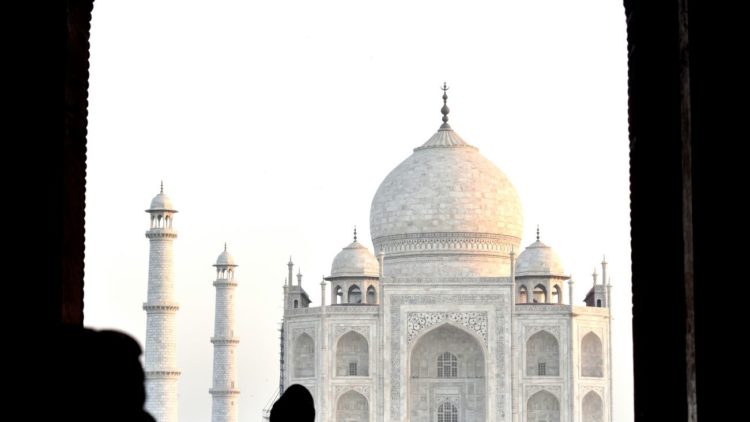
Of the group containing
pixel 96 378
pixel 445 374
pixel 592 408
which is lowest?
pixel 96 378

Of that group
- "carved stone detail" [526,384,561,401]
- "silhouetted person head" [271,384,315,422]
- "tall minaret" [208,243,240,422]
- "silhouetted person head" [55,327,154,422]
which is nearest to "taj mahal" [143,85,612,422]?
"carved stone detail" [526,384,561,401]

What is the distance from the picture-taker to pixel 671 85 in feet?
15.4

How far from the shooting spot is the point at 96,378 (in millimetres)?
2127

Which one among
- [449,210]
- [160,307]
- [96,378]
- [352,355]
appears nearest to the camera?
[96,378]

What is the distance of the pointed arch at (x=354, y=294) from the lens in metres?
36.8

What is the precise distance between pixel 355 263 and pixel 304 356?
275cm

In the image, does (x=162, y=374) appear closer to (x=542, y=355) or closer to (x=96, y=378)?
(x=542, y=355)

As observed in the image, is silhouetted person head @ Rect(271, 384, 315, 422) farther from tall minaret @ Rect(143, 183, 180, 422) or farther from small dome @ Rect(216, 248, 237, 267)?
small dome @ Rect(216, 248, 237, 267)

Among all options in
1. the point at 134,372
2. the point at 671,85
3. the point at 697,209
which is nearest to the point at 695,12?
the point at 697,209

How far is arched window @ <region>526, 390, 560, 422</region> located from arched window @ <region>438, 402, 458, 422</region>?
68.7 inches

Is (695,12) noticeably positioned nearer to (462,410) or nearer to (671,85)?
(671,85)

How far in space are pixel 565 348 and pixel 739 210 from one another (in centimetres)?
3092

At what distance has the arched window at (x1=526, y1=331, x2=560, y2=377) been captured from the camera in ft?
114

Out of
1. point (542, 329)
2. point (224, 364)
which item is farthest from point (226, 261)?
point (542, 329)
